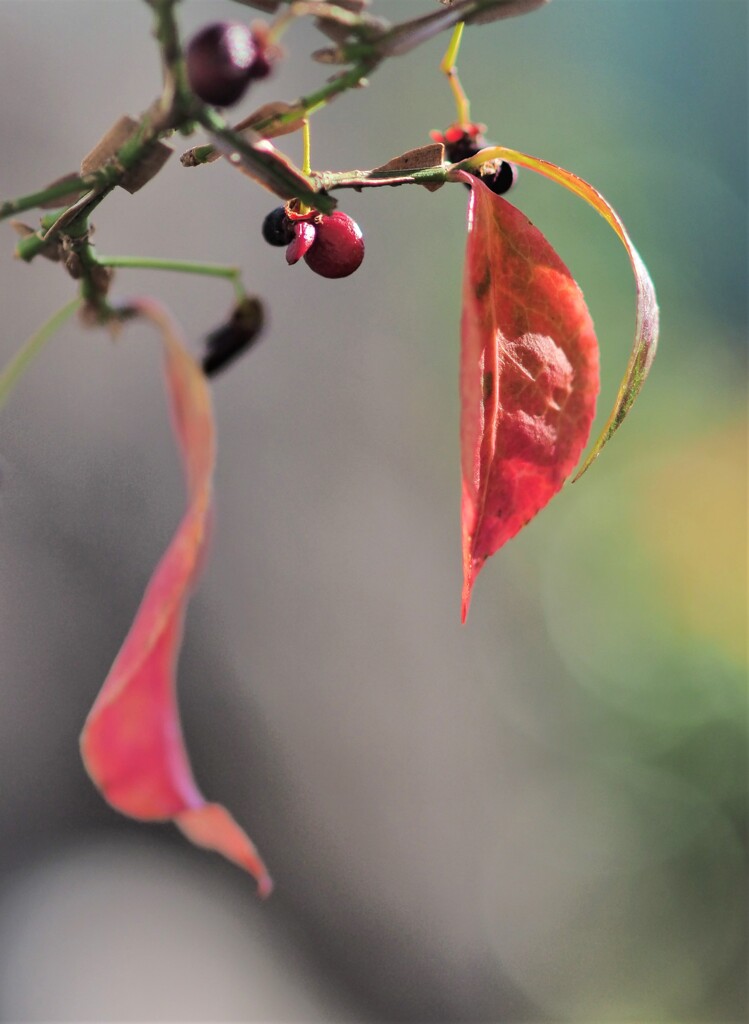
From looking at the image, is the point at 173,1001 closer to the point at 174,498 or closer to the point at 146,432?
the point at 174,498

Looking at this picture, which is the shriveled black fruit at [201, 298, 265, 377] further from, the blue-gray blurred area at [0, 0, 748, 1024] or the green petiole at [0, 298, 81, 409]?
the blue-gray blurred area at [0, 0, 748, 1024]

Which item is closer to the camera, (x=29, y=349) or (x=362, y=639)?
(x=29, y=349)

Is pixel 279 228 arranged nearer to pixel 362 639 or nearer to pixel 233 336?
Result: pixel 233 336

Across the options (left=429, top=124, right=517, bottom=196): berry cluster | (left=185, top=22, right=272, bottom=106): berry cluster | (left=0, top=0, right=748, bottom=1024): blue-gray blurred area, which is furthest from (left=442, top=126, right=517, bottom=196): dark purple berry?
(left=0, top=0, right=748, bottom=1024): blue-gray blurred area

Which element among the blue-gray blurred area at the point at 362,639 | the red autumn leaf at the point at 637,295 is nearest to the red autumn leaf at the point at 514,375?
the red autumn leaf at the point at 637,295

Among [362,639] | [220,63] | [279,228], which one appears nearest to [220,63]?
[220,63]

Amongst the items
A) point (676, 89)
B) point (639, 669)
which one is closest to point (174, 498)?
point (639, 669)
